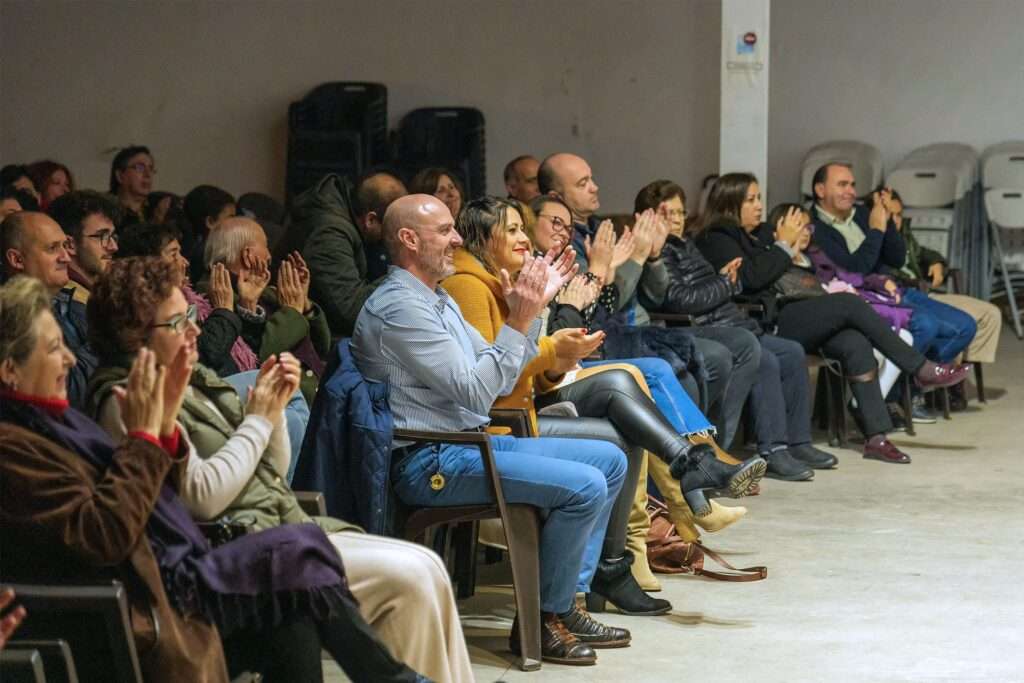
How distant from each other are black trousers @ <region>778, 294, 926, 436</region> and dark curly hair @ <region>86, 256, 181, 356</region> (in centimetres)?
395

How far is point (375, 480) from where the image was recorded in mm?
3494

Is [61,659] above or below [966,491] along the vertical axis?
above

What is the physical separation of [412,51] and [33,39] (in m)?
2.42

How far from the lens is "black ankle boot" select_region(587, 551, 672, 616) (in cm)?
412

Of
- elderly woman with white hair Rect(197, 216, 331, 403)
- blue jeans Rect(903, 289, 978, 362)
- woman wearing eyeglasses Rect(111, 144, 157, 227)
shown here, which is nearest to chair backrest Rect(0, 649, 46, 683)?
elderly woman with white hair Rect(197, 216, 331, 403)

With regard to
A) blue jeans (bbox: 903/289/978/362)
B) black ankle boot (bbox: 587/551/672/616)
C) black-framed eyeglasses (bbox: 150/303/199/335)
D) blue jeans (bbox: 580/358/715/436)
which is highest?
black-framed eyeglasses (bbox: 150/303/199/335)

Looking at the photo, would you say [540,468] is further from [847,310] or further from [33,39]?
[33,39]

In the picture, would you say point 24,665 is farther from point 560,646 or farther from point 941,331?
point 941,331

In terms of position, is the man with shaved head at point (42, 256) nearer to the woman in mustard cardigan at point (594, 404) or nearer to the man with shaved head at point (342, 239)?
the woman in mustard cardigan at point (594, 404)

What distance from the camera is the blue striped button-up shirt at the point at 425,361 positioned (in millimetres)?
3588

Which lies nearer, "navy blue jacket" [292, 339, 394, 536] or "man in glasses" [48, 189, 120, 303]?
"navy blue jacket" [292, 339, 394, 536]

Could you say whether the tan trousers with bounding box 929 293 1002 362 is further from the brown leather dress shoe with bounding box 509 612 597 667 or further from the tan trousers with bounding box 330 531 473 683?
the tan trousers with bounding box 330 531 473 683

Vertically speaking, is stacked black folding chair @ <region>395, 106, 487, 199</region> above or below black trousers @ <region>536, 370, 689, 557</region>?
above

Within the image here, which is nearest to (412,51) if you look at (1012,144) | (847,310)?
(1012,144)
